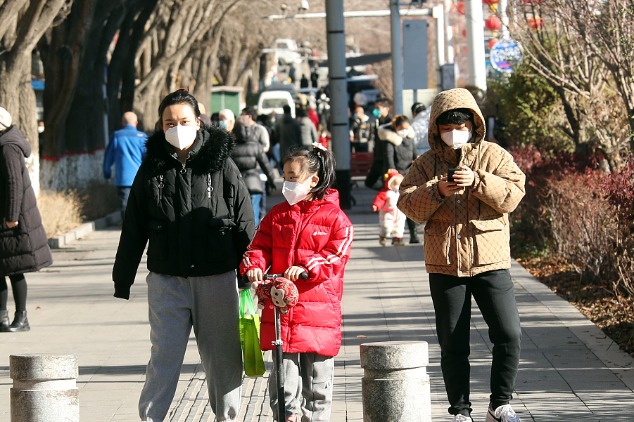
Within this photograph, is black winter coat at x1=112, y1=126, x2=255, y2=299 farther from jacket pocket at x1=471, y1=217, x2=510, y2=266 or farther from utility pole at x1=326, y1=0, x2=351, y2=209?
utility pole at x1=326, y1=0, x2=351, y2=209

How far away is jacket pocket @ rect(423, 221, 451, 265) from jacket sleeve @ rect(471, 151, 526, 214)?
10.5 inches

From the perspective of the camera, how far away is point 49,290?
14.0 metres

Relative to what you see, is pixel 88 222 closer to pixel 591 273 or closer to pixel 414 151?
pixel 414 151

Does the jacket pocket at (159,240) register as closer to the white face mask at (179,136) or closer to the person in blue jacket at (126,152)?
the white face mask at (179,136)

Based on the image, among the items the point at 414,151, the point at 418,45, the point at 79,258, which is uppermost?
the point at 418,45

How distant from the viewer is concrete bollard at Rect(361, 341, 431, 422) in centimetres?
597

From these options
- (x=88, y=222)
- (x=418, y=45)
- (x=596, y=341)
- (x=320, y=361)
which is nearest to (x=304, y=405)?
(x=320, y=361)

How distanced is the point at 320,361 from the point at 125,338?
432 cm

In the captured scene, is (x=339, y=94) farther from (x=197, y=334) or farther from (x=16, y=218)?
(x=197, y=334)

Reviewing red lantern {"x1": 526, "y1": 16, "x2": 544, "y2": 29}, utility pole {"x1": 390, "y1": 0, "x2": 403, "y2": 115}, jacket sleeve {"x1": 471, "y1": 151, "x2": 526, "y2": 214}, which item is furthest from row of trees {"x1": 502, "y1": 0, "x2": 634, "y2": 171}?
utility pole {"x1": 390, "y1": 0, "x2": 403, "y2": 115}

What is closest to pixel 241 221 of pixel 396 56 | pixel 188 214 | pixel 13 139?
pixel 188 214

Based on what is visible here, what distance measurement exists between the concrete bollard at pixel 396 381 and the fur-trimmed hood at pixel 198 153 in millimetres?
1275

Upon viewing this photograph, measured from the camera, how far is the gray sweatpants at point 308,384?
639cm

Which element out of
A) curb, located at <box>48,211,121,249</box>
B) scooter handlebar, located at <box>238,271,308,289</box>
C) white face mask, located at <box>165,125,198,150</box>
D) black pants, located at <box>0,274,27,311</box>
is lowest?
curb, located at <box>48,211,121,249</box>
